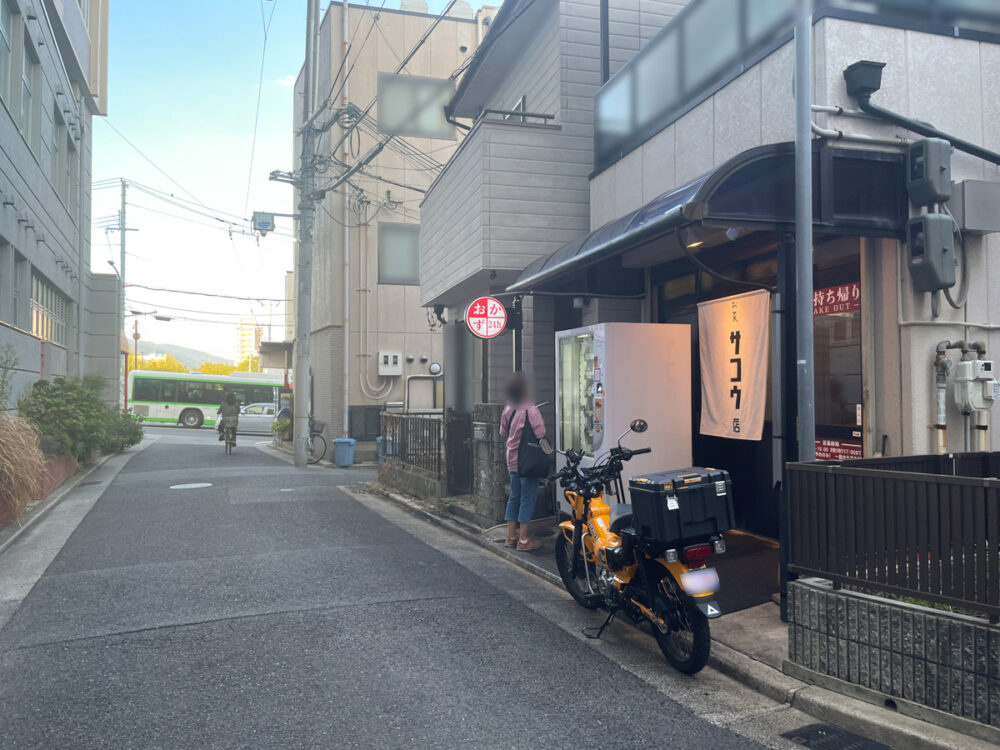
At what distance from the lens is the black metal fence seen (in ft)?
11.8

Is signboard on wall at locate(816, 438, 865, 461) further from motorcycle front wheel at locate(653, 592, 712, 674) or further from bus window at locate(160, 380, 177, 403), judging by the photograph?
bus window at locate(160, 380, 177, 403)

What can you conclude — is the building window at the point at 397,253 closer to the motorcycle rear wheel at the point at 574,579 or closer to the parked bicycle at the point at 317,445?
the parked bicycle at the point at 317,445

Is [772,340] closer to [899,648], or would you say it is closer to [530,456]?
[530,456]

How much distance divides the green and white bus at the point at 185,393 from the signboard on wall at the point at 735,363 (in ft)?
111

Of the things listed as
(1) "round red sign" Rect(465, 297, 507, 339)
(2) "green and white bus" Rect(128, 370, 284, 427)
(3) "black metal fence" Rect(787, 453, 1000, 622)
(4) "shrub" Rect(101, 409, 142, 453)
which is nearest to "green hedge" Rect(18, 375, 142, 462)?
(4) "shrub" Rect(101, 409, 142, 453)

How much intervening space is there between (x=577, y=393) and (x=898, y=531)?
17.2ft

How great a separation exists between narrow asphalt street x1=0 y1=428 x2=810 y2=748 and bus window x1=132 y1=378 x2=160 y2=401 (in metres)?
32.5

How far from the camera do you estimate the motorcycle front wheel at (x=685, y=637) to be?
4465 mm

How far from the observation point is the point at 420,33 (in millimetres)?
22859

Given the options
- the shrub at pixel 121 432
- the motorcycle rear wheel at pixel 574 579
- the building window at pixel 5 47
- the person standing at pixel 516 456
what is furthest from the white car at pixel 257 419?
the motorcycle rear wheel at pixel 574 579

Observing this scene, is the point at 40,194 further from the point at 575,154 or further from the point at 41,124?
the point at 575,154

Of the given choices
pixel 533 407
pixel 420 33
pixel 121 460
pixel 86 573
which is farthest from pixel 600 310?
pixel 420 33

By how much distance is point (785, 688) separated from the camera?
424 centimetres

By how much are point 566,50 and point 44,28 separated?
11.9 m
